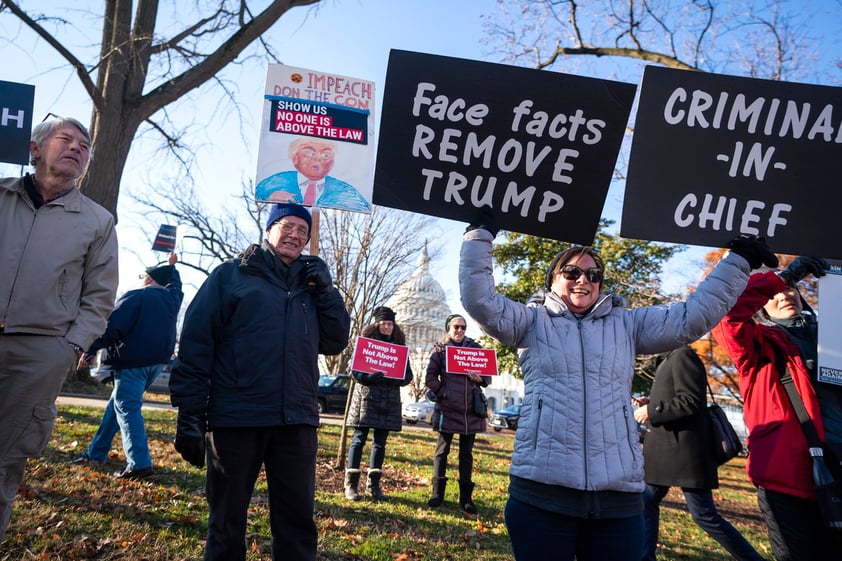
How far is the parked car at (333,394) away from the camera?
21.4 metres

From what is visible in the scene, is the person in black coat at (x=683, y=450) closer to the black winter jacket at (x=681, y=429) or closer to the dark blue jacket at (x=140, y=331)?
the black winter jacket at (x=681, y=429)

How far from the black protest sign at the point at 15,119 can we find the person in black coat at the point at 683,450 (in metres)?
5.00

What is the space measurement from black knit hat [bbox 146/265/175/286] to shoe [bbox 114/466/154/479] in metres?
1.80

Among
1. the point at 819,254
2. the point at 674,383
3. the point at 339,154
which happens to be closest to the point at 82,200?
the point at 339,154

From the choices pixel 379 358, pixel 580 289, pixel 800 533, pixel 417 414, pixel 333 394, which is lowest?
pixel 417 414

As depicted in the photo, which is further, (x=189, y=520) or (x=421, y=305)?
(x=421, y=305)

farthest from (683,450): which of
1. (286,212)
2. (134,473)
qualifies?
(134,473)

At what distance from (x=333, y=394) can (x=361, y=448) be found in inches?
633

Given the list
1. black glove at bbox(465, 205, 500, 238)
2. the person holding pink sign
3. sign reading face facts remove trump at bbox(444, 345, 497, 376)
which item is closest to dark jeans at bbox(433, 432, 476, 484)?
the person holding pink sign

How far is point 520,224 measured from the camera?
9.53 ft

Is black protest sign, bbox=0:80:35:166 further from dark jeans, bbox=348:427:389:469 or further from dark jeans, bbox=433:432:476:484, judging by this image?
dark jeans, bbox=433:432:476:484

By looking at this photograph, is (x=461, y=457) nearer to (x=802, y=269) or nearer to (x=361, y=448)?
(x=361, y=448)

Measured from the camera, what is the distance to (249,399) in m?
2.92

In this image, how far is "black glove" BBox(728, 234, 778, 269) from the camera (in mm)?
2676
